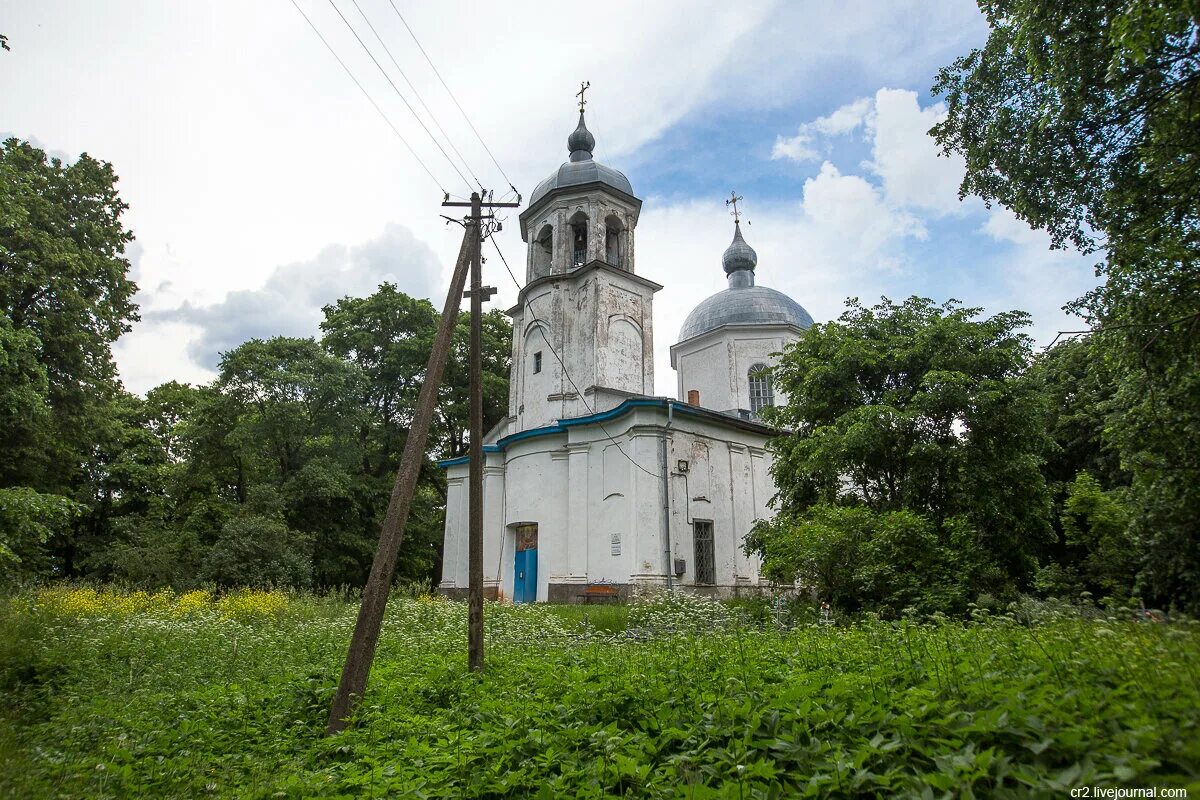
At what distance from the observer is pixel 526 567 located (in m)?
18.7

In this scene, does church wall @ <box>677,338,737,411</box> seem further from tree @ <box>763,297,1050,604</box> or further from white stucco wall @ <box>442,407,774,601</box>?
tree @ <box>763,297,1050,604</box>

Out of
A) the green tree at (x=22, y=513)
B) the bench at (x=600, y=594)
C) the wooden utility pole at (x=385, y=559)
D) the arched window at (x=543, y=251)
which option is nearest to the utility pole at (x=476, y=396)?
the wooden utility pole at (x=385, y=559)

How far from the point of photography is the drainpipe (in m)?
16.2

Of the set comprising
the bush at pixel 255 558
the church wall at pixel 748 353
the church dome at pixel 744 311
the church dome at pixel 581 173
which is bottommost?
the bush at pixel 255 558

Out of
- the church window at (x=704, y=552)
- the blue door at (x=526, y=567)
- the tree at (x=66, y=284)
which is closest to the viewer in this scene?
the tree at (x=66, y=284)

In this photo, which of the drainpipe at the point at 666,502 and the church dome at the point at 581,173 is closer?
the drainpipe at the point at 666,502

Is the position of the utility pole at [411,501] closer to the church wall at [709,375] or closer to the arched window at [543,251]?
→ the arched window at [543,251]

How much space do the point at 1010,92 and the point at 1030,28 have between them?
271cm

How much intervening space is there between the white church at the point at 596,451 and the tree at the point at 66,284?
10045 mm

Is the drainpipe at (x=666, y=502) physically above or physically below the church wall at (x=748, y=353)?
below

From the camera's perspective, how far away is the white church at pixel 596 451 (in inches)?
664

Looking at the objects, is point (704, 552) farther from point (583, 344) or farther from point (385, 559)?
point (385, 559)

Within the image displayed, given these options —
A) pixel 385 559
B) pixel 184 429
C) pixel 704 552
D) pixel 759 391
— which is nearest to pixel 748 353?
pixel 759 391

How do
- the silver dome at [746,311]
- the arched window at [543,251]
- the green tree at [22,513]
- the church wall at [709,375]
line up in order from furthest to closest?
the silver dome at [746,311] → the church wall at [709,375] → the arched window at [543,251] → the green tree at [22,513]
